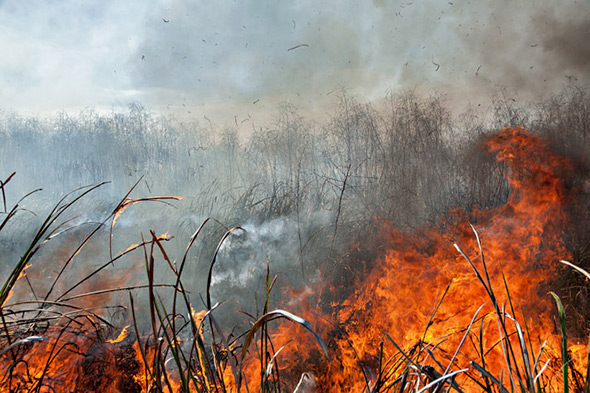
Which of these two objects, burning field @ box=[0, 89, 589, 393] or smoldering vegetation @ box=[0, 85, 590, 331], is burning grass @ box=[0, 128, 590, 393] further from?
smoldering vegetation @ box=[0, 85, 590, 331]

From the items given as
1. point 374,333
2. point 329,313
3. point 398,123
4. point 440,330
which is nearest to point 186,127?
point 398,123

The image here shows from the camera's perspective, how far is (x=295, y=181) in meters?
4.71

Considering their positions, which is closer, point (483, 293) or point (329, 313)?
point (483, 293)

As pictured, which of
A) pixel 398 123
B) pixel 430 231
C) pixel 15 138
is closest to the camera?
pixel 430 231

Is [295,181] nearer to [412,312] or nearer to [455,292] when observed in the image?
[412,312]

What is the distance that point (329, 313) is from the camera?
3.47 metres

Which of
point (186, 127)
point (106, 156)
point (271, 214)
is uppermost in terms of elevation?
point (186, 127)

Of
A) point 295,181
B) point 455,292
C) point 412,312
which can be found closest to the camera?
point 455,292

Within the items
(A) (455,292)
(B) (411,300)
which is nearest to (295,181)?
(B) (411,300)

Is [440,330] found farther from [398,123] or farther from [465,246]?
[398,123]

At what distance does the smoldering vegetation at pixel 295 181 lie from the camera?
395 centimetres

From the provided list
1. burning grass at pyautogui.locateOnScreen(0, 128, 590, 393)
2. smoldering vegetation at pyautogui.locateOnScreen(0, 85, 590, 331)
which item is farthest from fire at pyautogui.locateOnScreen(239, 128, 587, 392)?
smoldering vegetation at pyautogui.locateOnScreen(0, 85, 590, 331)

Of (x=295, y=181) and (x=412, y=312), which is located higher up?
(x=295, y=181)

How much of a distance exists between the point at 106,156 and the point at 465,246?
501cm
